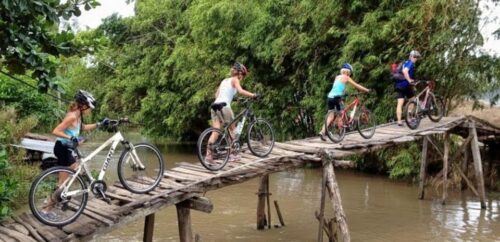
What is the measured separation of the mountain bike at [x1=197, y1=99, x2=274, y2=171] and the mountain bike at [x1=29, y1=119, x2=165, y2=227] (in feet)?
3.74

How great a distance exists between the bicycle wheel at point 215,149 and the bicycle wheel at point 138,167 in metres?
0.92

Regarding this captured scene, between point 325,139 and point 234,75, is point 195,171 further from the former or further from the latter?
point 325,139

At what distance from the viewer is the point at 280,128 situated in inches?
813

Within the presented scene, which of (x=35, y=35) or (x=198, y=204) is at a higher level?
(x=35, y=35)

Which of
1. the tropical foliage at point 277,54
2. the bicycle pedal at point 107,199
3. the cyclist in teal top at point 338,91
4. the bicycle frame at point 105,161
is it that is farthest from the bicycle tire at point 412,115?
the bicycle pedal at point 107,199

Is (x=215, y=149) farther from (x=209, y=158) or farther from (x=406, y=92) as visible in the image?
(x=406, y=92)

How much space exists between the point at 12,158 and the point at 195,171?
7.13 m

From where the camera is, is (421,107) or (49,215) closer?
(49,215)

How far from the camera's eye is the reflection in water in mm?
10734

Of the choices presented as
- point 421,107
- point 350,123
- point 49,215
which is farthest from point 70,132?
point 421,107

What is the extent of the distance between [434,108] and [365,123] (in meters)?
2.40

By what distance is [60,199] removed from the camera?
6617mm

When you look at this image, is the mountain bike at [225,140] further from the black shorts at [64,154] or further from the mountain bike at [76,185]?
the black shorts at [64,154]

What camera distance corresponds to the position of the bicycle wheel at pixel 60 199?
6441 mm
